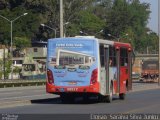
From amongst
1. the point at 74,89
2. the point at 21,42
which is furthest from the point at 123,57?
the point at 21,42

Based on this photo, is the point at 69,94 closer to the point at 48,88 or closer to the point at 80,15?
the point at 48,88

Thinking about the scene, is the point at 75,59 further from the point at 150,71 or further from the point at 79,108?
the point at 150,71

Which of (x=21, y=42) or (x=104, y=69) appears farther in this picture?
(x=21, y=42)

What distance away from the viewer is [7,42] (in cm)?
12712

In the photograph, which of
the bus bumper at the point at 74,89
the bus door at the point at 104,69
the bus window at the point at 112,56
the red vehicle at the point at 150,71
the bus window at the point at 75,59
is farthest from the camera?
the red vehicle at the point at 150,71

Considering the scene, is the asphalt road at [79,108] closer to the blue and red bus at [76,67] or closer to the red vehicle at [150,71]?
the blue and red bus at [76,67]

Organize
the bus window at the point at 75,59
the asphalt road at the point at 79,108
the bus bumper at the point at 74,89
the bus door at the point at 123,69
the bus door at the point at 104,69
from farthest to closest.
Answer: the bus door at the point at 123,69, the bus door at the point at 104,69, the bus window at the point at 75,59, the bus bumper at the point at 74,89, the asphalt road at the point at 79,108

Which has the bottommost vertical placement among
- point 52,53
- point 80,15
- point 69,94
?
point 69,94

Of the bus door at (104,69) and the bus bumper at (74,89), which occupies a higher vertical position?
the bus door at (104,69)

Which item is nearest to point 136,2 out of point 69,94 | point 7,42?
point 7,42

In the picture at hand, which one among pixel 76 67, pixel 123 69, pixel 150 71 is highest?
pixel 76 67

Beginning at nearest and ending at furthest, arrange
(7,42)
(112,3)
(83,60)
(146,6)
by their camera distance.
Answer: (83,60) < (7,42) < (112,3) < (146,6)

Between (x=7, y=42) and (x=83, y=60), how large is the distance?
97706mm

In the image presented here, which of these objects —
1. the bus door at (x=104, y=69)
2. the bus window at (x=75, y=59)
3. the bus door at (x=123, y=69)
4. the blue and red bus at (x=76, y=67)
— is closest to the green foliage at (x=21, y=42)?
the bus door at (x=123, y=69)
